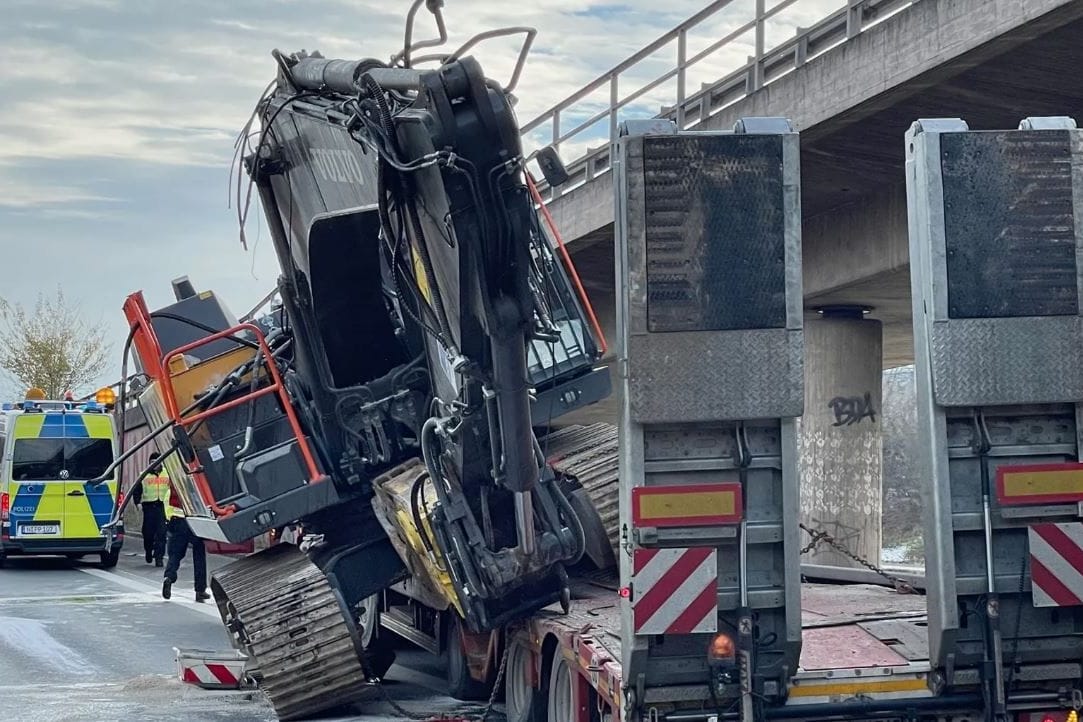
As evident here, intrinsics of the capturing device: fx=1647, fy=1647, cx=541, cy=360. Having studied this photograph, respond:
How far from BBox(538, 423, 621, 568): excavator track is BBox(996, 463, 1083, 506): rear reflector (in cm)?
291

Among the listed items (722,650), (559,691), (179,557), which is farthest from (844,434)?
(722,650)

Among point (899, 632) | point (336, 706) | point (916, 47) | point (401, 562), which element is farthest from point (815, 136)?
point (899, 632)

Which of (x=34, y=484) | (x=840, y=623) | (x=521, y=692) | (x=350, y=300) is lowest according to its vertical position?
(x=521, y=692)

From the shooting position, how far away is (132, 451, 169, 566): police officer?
2725 cm

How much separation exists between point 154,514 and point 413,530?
19218 mm

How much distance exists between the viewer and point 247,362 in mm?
11977

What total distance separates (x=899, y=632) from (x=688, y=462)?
1.73 meters

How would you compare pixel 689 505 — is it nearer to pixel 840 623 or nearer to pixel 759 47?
pixel 840 623

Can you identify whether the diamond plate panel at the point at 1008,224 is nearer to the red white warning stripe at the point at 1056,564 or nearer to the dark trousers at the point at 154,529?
the red white warning stripe at the point at 1056,564

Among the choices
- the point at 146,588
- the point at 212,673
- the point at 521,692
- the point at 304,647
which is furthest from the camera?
the point at 146,588

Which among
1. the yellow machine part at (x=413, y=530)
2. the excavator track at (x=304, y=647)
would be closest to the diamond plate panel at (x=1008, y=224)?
the yellow machine part at (x=413, y=530)

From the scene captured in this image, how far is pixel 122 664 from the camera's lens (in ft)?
47.5

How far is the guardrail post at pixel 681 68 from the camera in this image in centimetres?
1897

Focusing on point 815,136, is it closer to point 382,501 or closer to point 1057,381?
point 382,501
